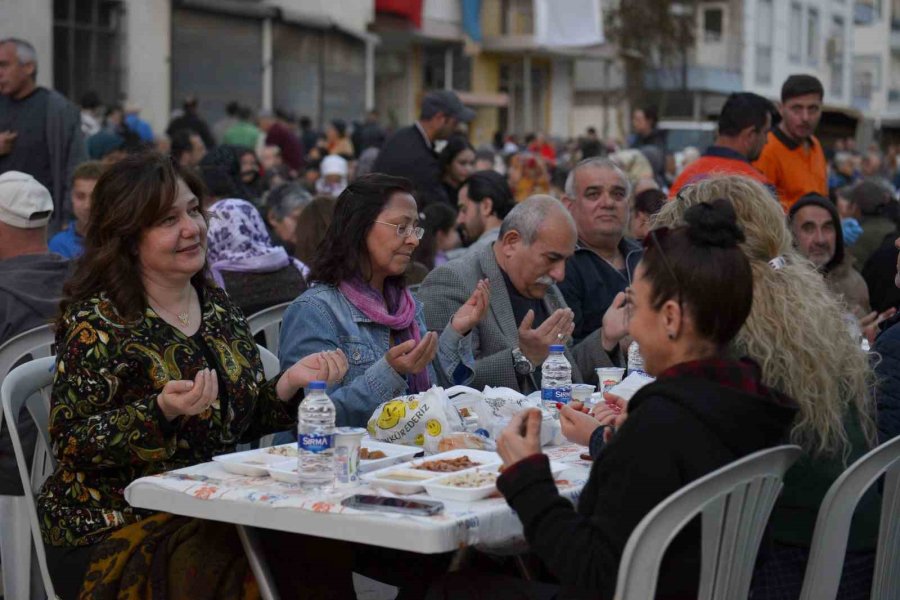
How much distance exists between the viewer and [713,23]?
43.2m

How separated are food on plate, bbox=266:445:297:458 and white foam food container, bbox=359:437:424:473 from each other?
0.65 feet

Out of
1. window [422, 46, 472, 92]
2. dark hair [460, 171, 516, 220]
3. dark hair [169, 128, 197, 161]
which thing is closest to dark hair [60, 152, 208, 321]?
dark hair [460, 171, 516, 220]

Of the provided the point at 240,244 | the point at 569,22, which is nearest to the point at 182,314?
the point at 240,244

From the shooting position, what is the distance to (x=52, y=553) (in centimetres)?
369

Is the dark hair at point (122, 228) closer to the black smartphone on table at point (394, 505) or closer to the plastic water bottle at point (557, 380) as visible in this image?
the black smartphone on table at point (394, 505)

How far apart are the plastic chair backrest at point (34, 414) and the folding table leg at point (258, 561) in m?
0.73

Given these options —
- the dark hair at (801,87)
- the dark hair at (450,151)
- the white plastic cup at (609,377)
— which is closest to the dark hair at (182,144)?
the dark hair at (450,151)

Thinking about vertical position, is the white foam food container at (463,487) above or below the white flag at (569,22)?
below

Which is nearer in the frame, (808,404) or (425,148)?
(808,404)

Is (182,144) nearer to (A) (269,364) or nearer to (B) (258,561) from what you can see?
(A) (269,364)

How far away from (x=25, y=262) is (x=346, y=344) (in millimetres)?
1670

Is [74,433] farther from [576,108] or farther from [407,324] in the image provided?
[576,108]

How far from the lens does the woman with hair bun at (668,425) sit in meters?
2.78

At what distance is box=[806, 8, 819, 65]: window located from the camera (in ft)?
159
